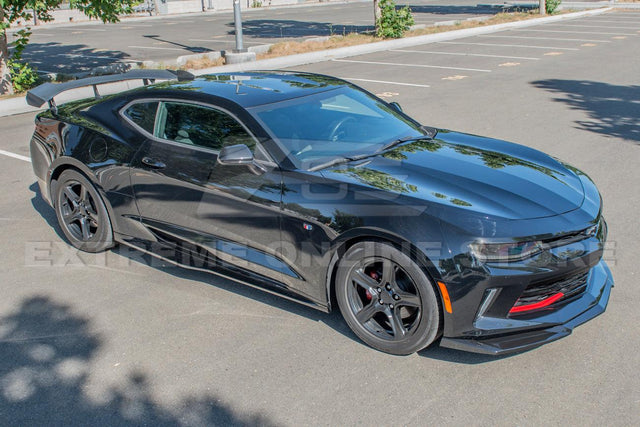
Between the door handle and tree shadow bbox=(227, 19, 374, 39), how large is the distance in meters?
21.2

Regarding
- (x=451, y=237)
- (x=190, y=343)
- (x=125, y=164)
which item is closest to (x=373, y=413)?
(x=451, y=237)

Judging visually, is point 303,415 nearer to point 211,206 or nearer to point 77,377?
point 77,377

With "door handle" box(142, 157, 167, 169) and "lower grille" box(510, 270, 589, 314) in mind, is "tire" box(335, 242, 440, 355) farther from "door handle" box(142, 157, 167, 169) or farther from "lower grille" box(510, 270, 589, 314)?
"door handle" box(142, 157, 167, 169)

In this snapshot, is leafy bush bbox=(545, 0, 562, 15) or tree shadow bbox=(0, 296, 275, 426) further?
leafy bush bbox=(545, 0, 562, 15)

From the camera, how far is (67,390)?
3.61 m

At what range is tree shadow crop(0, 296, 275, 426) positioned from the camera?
3363mm

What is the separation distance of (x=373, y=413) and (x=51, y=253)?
137 inches

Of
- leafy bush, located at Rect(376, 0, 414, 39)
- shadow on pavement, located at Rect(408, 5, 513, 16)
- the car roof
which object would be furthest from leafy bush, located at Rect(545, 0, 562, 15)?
the car roof

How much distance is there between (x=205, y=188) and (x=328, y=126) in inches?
38.8

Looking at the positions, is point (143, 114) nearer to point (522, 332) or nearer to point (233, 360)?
point (233, 360)

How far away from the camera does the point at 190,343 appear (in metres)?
4.11

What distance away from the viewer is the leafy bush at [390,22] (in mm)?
21938

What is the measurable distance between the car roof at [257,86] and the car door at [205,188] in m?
0.18

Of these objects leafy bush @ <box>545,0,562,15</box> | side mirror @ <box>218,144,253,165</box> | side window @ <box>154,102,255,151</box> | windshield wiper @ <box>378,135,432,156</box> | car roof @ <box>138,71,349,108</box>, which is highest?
leafy bush @ <box>545,0,562,15</box>
